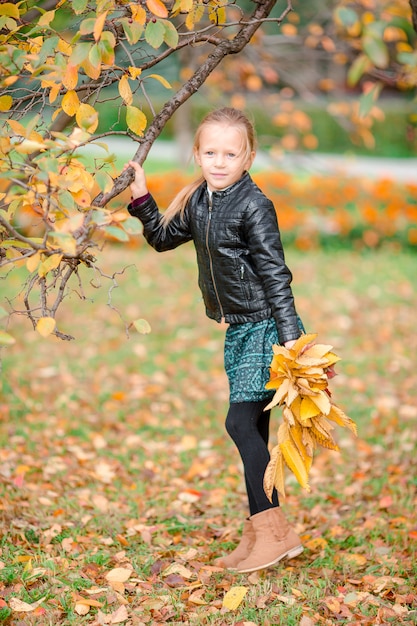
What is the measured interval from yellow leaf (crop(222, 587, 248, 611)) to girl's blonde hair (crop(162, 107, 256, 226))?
127cm

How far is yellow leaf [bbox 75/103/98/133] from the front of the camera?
211 centimetres

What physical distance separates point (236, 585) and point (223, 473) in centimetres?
129

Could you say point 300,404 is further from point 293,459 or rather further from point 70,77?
point 70,77

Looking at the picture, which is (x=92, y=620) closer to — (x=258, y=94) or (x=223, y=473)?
(x=223, y=473)

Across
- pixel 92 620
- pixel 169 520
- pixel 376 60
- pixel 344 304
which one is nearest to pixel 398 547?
pixel 169 520

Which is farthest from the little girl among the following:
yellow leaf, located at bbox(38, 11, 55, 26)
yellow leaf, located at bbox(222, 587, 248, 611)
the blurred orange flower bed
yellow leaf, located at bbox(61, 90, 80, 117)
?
the blurred orange flower bed

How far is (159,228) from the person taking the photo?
2672mm

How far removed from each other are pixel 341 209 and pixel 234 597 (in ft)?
23.8

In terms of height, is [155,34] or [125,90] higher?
[155,34]

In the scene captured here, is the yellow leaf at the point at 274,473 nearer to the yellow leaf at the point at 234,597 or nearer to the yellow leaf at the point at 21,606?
the yellow leaf at the point at 234,597

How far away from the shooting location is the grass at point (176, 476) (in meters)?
2.46

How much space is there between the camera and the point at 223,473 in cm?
384

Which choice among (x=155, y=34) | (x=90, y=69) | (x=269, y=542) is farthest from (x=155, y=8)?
(x=269, y=542)

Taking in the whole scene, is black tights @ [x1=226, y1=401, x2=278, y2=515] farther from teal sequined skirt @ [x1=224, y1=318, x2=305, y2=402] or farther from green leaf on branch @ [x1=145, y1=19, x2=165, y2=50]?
green leaf on branch @ [x1=145, y1=19, x2=165, y2=50]
